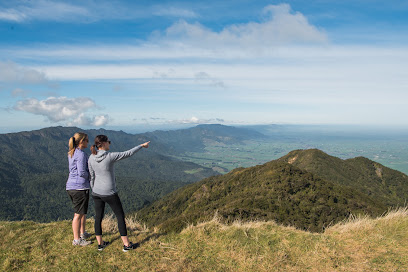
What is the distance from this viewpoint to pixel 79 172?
691cm

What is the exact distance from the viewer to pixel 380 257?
647cm

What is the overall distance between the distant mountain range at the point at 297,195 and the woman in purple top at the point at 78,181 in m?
4.07

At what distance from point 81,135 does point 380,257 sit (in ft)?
32.7

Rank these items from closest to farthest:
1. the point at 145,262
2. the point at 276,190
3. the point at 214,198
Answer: the point at 145,262 → the point at 276,190 → the point at 214,198

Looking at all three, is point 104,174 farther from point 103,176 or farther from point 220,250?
point 220,250

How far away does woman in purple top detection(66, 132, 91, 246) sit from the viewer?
6.93m

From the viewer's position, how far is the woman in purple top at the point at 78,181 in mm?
6934

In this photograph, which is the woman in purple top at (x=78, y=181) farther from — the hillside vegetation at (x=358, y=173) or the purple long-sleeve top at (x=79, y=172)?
the hillside vegetation at (x=358, y=173)

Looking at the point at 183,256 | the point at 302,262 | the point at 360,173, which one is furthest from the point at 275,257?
the point at 360,173

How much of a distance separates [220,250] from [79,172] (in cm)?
514

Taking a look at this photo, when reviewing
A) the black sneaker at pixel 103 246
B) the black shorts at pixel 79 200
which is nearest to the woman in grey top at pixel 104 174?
the black shorts at pixel 79 200

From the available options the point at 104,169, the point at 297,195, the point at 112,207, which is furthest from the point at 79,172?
the point at 297,195

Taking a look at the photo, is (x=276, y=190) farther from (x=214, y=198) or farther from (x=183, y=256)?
(x=183, y=256)

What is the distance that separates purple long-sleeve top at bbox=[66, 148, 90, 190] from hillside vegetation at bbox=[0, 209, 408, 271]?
6.48 ft
